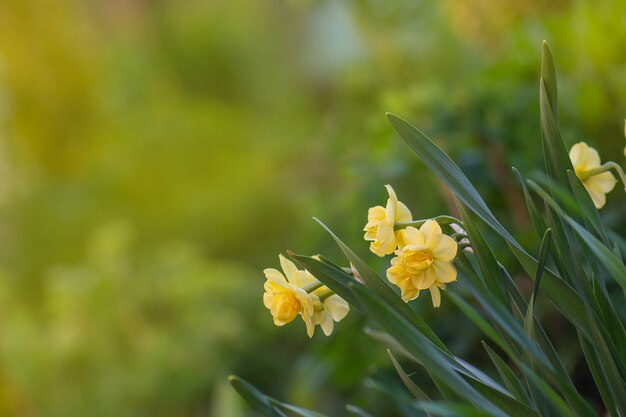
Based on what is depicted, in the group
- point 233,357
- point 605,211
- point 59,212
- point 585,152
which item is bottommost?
point 233,357

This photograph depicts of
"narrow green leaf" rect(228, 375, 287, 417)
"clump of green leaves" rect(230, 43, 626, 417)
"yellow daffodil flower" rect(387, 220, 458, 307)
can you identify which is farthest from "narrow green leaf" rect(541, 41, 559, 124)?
"narrow green leaf" rect(228, 375, 287, 417)

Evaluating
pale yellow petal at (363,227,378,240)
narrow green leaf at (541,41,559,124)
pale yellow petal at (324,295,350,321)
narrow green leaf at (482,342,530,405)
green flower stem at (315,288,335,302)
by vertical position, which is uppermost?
narrow green leaf at (541,41,559,124)

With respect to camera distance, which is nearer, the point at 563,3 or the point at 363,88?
the point at 563,3

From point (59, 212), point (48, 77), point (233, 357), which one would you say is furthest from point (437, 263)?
point (48, 77)

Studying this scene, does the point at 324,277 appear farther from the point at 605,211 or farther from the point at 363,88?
the point at 363,88

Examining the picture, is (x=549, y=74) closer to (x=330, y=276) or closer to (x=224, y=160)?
(x=330, y=276)

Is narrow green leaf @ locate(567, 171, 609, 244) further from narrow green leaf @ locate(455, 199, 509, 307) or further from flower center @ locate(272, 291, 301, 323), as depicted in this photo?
flower center @ locate(272, 291, 301, 323)

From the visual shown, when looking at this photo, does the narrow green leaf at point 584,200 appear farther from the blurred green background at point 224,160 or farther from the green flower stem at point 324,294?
the blurred green background at point 224,160
